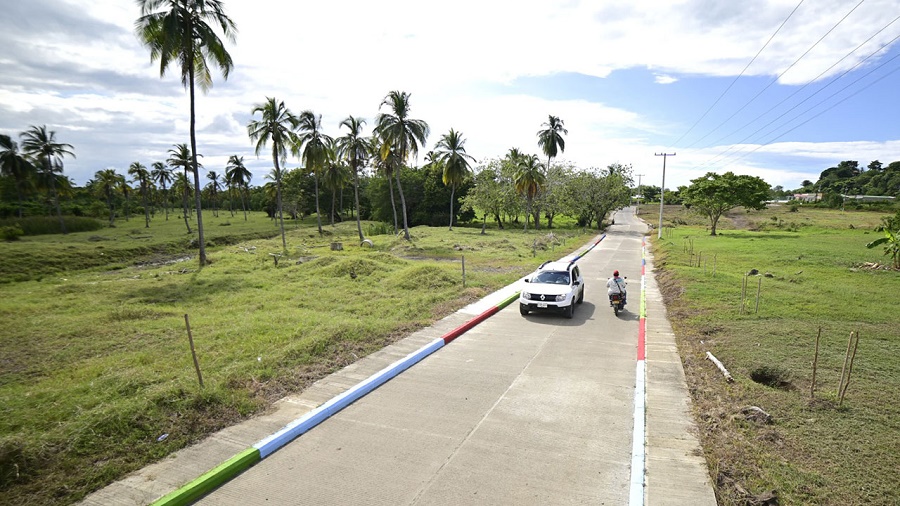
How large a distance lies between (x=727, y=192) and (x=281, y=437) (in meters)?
52.0

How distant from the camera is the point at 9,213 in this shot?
5638 cm

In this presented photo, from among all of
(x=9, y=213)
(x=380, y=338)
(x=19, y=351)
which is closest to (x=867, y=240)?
(x=380, y=338)

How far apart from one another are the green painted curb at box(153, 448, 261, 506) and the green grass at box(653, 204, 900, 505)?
20.1 feet

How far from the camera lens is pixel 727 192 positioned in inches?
1826

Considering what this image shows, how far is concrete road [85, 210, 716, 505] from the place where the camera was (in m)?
5.41

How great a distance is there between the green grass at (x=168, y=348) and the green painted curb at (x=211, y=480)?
0.97 metres

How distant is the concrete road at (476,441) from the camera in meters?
5.41

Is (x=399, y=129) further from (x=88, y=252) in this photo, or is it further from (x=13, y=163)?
(x=13, y=163)

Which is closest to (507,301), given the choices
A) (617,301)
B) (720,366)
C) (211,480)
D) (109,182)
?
(617,301)

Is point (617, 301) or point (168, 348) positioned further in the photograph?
point (617, 301)

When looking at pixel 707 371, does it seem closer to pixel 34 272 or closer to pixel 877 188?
pixel 34 272

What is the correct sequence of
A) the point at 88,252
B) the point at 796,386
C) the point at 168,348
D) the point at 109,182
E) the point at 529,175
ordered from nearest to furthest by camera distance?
1. the point at 796,386
2. the point at 168,348
3. the point at 88,252
4. the point at 529,175
5. the point at 109,182

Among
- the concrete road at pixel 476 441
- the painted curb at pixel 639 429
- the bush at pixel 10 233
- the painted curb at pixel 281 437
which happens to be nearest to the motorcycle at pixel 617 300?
the painted curb at pixel 639 429

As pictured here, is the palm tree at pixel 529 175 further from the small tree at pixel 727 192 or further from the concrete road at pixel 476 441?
the concrete road at pixel 476 441
